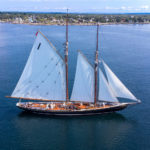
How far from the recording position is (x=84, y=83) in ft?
109

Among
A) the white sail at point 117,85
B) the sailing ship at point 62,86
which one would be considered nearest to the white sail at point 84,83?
the sailing ship at point 62,86

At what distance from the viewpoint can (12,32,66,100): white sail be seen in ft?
106

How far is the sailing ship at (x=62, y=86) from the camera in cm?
3222

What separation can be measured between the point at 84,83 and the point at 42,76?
6.07 metres

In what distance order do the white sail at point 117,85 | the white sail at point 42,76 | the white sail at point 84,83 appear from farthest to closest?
the white sail at point 84,83 → the white sail at point 42,76 → the white sail at point 117,85

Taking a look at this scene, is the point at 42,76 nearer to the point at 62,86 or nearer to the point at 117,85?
the point at 62,86

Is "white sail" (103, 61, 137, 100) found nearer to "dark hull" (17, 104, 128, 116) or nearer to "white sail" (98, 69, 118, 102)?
"white sail" (98, 69, 118, 102)

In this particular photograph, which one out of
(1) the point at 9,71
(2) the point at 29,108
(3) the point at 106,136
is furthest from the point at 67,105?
(1) the point at 9,71

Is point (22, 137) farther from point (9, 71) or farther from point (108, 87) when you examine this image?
point (9, 71)

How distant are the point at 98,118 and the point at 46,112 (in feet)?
24.1

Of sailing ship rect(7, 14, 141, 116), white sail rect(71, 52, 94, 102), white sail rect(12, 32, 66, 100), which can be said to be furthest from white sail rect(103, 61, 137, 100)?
white sail rect(12, 32, 66, 100)

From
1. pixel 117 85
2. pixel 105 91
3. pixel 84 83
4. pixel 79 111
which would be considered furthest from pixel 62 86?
pixel 117 85

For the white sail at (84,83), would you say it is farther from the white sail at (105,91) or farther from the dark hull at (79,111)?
the dark hull at (79,111)

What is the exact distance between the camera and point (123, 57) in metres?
67.8
